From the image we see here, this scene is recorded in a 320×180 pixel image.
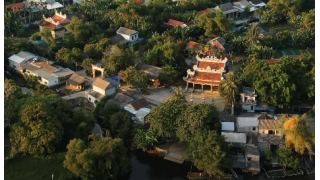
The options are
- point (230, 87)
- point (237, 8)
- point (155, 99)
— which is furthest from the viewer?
point (237, 8)

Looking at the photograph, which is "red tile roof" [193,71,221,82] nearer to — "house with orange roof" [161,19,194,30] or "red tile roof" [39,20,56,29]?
"house with orange roof" [161,19,194,30]

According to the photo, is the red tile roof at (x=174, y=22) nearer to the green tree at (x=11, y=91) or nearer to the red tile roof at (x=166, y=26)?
the red tile roof at (x=166, y=26)

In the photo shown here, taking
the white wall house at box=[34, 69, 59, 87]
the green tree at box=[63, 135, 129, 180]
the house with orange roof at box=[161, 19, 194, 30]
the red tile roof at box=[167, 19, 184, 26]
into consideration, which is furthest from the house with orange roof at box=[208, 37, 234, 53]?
the green tree at box=[63, 135, 129, 180]

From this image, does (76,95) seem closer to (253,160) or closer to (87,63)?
(87,63)

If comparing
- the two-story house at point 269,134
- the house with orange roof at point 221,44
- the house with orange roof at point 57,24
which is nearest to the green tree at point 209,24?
the house with orange roof at point 221,44

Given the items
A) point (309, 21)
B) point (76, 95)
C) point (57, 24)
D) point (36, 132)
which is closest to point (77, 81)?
point (76, 95)
